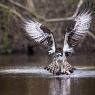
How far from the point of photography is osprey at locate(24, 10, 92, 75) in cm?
1622

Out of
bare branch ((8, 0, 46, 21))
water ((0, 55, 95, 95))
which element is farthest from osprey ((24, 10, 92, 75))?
bare branch ((8, 0, 46, 21))

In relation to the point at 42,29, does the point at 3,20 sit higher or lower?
higher

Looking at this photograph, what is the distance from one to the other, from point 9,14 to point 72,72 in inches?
418

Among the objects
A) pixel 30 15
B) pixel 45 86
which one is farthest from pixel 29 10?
pixel 45 86

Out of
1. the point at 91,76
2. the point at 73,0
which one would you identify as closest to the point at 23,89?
the point at 91,76

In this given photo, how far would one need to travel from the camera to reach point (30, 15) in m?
26.2

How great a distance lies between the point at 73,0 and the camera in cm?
2462

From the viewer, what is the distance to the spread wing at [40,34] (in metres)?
16.5

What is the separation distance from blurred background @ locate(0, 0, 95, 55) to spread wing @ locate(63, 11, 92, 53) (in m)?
9.03

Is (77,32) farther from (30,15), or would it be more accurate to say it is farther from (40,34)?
(30,15)

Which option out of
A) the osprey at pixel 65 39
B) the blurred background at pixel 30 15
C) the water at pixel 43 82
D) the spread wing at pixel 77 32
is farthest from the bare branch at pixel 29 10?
the spread wing at pixel 77 32

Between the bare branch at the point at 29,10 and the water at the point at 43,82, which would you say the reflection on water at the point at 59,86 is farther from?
the bare branch at the point at 29,10

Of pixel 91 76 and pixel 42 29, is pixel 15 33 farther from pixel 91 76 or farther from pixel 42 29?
pixel 91 76

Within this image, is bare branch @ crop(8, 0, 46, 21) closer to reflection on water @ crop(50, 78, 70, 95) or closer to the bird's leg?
the bird's leg
